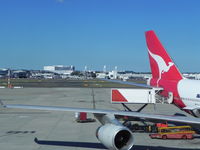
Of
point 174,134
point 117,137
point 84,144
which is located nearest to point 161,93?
point 174,134

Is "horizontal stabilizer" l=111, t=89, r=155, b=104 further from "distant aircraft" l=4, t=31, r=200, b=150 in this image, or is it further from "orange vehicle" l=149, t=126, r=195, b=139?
"orange vehicle" l=149, t=126, r=195, b=139

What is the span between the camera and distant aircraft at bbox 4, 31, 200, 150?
9969 millimetres

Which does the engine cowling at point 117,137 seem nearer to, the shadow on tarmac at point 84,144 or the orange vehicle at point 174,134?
the shadow on tarmac at point 84,144

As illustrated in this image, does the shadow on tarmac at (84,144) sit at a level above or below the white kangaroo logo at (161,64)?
below

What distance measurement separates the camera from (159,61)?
19094 mm

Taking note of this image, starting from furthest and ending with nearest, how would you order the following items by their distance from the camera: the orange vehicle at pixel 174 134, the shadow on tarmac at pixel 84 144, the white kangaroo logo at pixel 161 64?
1. the white kangaroo logo at pixel 161 64
2. the orange vehicle at pixel 174 134
3. the shadow on tarmac at pixel 84 144

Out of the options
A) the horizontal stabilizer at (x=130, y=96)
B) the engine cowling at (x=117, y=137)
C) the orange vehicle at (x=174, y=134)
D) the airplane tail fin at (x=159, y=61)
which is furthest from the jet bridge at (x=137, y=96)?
the engine cowling at (x=117, y=137)

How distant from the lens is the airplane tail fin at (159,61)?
723 inches

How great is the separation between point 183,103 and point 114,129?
801 cm

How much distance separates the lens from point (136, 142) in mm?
15102

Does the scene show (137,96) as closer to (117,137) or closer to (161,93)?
(161,93)

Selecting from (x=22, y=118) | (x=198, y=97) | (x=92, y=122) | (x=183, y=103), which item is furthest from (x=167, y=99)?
(x=22, y=118)

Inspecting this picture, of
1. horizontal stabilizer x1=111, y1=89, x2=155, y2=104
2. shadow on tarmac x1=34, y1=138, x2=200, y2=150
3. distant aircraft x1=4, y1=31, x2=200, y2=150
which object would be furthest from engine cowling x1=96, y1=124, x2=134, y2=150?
horizontal stabilizer x1=111, y1=89, x2=155, y2=104

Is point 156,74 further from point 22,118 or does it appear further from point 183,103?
point 22,118
